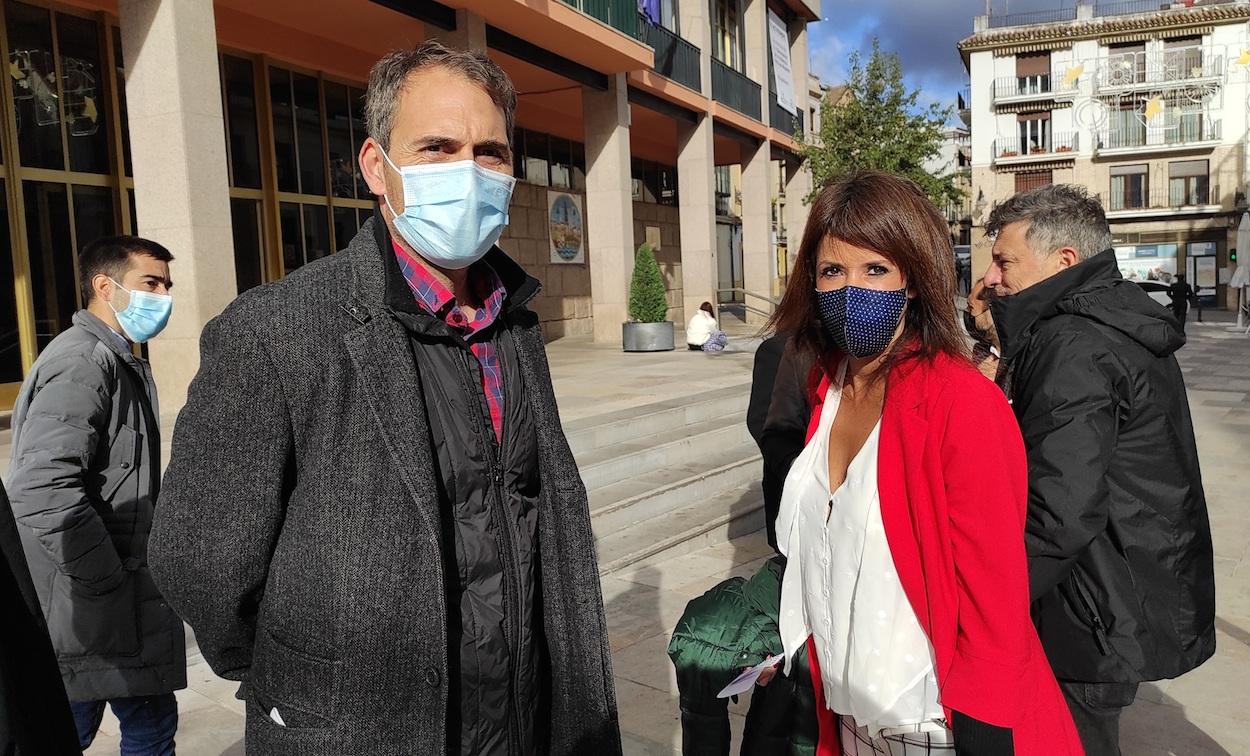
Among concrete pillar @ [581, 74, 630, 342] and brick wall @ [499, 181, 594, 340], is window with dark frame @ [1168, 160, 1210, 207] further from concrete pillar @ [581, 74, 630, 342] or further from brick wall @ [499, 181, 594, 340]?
concrete pillar @ [581, 74, 630, 342]

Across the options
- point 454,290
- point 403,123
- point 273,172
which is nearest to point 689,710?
point 454,290

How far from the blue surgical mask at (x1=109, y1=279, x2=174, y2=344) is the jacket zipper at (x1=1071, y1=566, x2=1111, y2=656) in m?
3.23

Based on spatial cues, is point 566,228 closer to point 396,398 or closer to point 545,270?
point 545,270

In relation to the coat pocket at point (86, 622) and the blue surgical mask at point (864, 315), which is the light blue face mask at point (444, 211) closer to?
the blue surgical mask at point (864, 315)

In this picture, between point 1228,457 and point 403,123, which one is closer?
point 403,123

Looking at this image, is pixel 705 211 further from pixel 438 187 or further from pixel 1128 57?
pixel 1128 57

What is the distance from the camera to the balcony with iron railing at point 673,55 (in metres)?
16.4

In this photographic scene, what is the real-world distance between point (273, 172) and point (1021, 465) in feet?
40.2

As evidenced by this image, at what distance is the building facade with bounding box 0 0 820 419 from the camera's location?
7539mm

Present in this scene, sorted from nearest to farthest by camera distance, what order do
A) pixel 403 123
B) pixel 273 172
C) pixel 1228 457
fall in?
pixel 403 123, pixel 1228 457, pixel 273 172

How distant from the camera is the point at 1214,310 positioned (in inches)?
1594

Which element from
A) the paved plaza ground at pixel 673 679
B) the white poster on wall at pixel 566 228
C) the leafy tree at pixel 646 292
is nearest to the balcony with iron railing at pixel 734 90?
the white poster on wall at pixel 566 228

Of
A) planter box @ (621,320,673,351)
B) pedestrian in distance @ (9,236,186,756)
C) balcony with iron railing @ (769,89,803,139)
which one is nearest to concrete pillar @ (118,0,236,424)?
pedestrian in distance @ (9,236,186,756)

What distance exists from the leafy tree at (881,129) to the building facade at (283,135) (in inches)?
97.6
